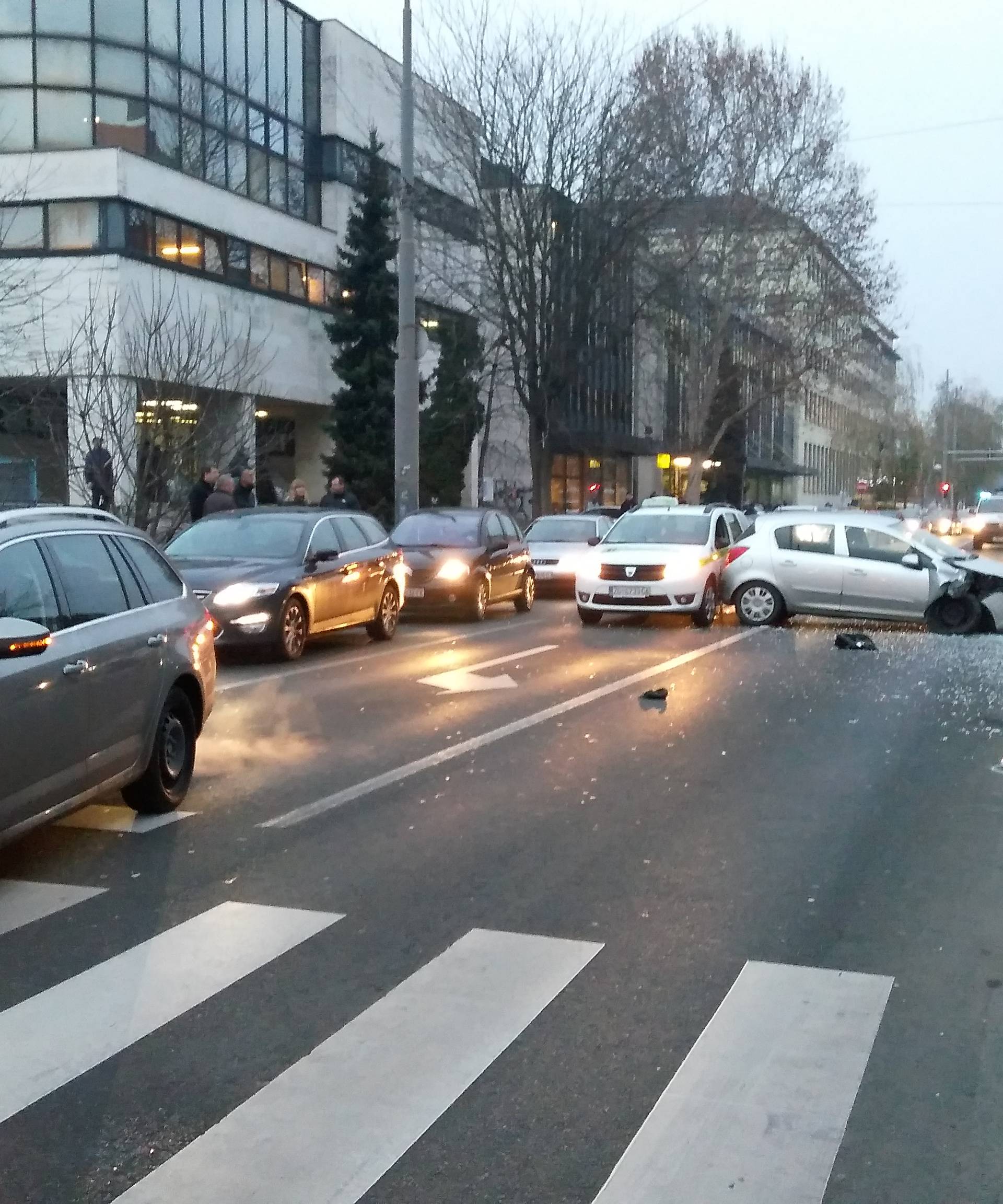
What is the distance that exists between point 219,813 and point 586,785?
7.22 feet

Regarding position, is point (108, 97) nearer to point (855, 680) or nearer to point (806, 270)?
point (806, 270)

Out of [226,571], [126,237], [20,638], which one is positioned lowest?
[226,571]

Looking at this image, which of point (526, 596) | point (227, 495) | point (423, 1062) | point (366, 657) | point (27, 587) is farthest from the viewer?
point (526, 596)

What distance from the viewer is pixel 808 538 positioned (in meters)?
18.8

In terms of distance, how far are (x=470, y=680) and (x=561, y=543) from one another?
12438 millimetres

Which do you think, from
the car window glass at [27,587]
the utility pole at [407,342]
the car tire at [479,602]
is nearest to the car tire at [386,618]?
the car tire at [479,602]

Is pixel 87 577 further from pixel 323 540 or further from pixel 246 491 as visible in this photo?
pixel 246 491

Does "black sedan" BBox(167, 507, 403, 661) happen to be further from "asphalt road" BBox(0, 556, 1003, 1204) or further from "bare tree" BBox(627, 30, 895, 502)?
"bare tree" BBox(627, 30, 895, 502)

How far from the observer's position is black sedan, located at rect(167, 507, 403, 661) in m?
14.2

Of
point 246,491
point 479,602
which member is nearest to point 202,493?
point 246,491

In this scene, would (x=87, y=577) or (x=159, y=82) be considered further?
(x=159, y=82)

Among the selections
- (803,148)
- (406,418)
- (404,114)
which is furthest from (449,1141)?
(803,148)

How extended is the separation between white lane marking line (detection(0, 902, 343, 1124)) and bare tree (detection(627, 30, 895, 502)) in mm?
29685

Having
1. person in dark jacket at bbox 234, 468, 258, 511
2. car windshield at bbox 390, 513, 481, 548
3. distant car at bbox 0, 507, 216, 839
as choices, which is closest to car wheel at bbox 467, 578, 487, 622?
car windshield at bbox 390, 513, 481, 548
